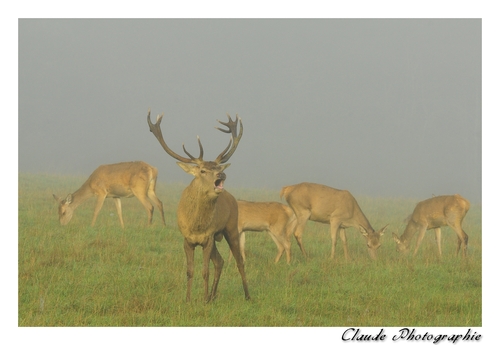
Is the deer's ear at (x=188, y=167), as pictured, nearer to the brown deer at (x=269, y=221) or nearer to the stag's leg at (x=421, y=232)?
the brown deer at (x=269, y=221)

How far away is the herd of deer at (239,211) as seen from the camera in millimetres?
8664

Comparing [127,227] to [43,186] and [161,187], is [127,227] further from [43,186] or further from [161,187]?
[161,187]

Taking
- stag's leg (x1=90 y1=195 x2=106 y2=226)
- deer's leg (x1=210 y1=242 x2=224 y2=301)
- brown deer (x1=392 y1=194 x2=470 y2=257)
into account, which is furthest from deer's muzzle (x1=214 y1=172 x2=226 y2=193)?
stag's leg (x1=90 y1=195 x2=106 y2=226)

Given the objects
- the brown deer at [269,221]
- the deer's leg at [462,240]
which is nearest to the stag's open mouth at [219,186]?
the brown deer at [269,221]

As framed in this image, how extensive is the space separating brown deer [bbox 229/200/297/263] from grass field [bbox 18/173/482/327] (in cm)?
36

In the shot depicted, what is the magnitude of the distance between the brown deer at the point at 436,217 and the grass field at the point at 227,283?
0.36 meters

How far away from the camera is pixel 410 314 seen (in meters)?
8.96

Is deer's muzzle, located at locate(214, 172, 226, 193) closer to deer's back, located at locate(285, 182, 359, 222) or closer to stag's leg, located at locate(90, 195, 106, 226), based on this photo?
deer's back, located at locate(285, 182, 359, 222)

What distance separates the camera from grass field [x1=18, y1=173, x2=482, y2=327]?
8562mm

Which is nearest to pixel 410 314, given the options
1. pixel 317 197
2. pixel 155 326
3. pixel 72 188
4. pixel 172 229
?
pixel 155 326

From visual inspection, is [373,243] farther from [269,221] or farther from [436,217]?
[269,221]

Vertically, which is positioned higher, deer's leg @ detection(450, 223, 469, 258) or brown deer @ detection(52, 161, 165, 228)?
brown deer @ detection(52, 161, 165, 228)

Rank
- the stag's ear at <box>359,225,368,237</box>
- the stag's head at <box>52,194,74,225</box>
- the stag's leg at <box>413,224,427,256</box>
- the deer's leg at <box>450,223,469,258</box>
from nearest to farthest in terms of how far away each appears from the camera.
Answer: the deer's leg at <box>450,223,469,258</box>, the stag's ear at <box>359,225,368,237</box>, the stag's leg at <box>413,224,427,256</box>, the stag's head at <box>52,194,74,225</box>
